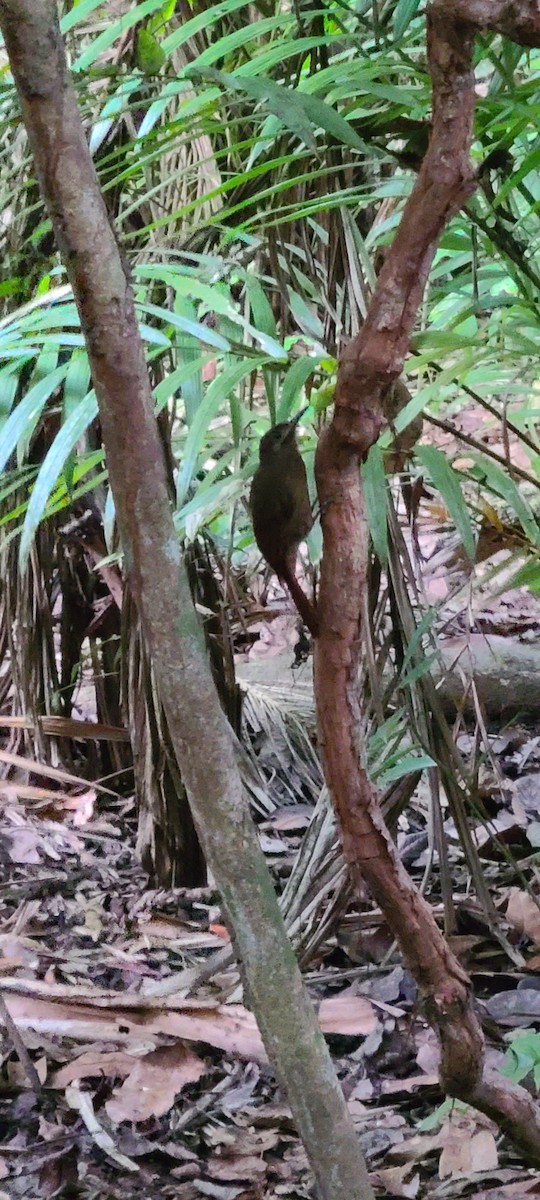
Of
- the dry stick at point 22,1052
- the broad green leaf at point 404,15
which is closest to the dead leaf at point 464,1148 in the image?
the dry stick at point 22,1052

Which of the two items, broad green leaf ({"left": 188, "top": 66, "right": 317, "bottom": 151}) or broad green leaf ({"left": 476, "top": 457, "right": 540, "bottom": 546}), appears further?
broad green leaf ({"left": 476, "top": 457, "right": 540, "bottom": 546})

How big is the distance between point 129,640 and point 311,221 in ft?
2.29

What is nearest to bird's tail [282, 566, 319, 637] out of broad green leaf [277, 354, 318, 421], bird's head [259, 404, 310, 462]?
bird's head [259, 404, 310, 462]

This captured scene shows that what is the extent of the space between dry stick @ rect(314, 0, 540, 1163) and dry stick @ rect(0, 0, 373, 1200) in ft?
0.30

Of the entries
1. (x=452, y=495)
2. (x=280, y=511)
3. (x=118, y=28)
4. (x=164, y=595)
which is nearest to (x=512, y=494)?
(x=452, y=495)

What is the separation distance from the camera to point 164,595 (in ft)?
2.25

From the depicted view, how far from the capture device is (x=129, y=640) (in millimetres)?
1630

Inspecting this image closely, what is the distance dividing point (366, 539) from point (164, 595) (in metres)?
0.15

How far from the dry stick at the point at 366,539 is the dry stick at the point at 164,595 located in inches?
3.6

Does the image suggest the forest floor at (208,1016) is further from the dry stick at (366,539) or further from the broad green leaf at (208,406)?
the broad green leaf at (208,406)

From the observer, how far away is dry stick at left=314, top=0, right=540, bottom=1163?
608mm

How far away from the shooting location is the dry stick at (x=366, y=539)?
1.99 ft

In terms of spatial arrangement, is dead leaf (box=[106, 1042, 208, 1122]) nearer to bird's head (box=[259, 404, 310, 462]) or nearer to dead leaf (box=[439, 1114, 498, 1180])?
dead leaf (box=[439, 1114, 498, 1180])

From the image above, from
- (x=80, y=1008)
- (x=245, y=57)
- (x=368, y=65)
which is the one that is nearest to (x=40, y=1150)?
(x=80, y=1008)
